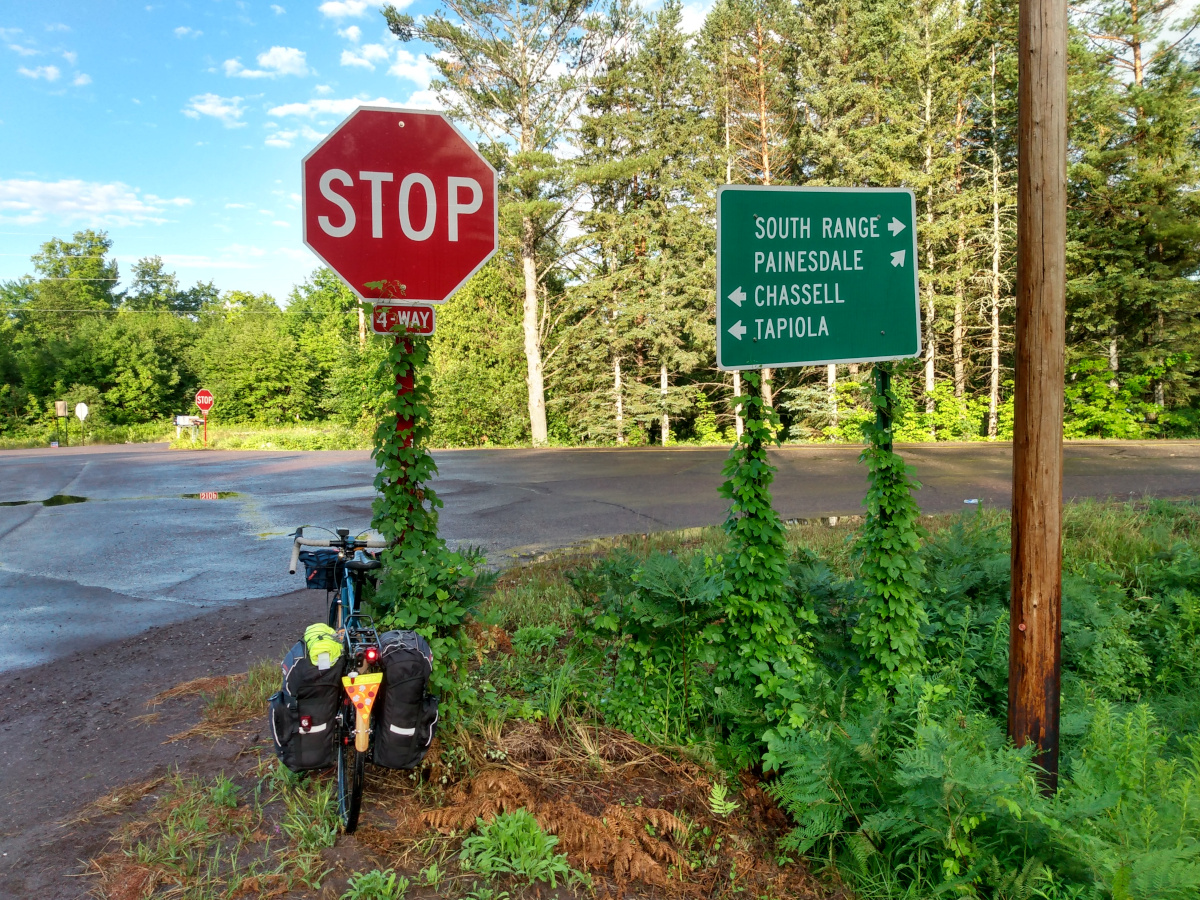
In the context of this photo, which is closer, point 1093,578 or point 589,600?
point 589,600

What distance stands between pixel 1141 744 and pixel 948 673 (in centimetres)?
97

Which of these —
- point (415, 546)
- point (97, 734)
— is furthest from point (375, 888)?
point (97, 734)

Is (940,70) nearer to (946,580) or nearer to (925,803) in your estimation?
(946,580)

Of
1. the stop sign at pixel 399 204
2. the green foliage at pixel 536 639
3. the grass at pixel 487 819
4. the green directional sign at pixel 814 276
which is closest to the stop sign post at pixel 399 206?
the stop sign at pixel 399 204

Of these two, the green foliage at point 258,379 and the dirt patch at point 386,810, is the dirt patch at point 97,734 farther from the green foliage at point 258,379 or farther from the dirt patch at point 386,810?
the green foliage at point 258,379

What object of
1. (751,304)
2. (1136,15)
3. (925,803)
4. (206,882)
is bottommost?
(206,882)

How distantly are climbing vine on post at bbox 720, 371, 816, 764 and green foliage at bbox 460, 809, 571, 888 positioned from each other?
1.08 m

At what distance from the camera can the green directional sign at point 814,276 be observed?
3.41 metres

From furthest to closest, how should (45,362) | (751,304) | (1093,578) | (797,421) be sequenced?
(45,362) < (797,421) < (1093,578) < (751,304)

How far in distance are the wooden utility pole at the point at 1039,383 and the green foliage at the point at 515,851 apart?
190 cm

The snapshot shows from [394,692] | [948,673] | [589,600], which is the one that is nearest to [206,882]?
[394,692]

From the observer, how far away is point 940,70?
2625cm

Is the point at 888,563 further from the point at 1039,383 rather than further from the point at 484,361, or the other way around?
the point at 484,361

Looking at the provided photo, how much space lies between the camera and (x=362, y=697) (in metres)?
2.88
